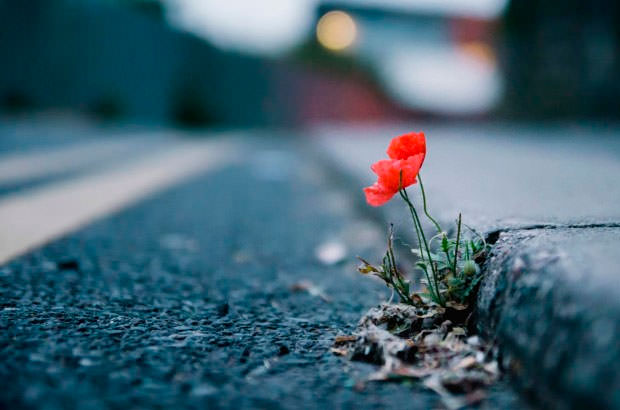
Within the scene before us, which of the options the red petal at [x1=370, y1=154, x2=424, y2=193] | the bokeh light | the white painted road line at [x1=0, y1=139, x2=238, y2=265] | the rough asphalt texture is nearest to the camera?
the rough asphalt texture

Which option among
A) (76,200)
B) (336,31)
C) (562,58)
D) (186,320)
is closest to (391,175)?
(186,320)

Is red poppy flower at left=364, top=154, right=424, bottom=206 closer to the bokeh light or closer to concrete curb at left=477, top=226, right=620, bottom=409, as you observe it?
concrete curb at left=477, top=226, right=620, bottom=409

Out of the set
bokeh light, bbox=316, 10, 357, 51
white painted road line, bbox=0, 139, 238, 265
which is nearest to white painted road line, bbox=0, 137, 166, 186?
white painted road line, bbox=0, 139, 238, 265

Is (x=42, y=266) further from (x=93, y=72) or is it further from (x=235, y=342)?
(x=93, y=72)

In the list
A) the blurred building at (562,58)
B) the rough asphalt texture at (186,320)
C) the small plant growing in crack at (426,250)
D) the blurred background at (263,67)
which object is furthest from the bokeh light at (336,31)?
the small plant growing in crack at (426,250)

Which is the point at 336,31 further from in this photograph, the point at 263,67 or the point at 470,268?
the point at 470,268

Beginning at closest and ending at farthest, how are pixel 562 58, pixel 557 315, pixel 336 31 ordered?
pixel 557 315
pixel 562 58
pixel 336 31
